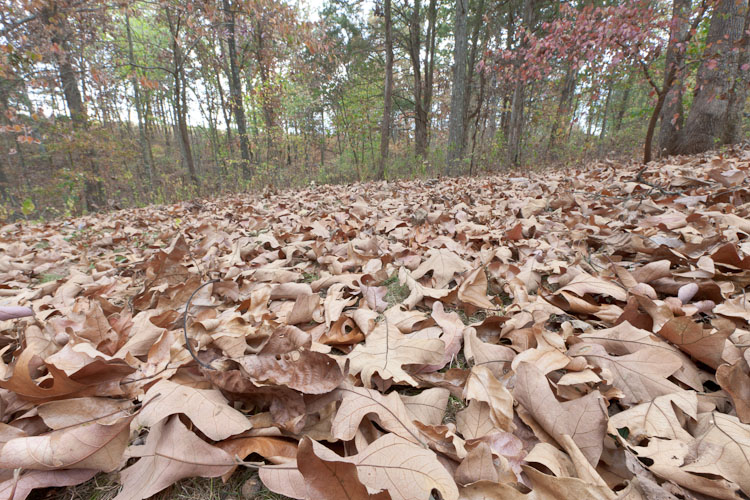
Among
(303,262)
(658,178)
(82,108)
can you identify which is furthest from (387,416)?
(82,108)

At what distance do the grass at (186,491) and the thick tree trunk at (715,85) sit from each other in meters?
5.91

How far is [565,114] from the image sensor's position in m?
10.5

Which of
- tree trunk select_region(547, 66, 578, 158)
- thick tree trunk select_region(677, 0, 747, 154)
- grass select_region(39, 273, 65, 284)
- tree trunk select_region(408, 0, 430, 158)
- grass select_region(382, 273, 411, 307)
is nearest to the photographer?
grass select_region(382, 273, 411, 307)

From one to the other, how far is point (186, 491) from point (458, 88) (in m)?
7.00

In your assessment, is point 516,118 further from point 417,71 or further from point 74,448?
point 74,448

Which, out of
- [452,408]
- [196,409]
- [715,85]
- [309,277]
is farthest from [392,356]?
[715,85]

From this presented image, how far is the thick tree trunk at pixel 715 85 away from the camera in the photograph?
4250mm

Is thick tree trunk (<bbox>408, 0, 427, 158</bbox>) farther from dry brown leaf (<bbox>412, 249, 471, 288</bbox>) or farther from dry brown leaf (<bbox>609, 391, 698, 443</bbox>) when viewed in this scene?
dry brown leaf (<bbox>609, 391, 698, 443</bbox>)

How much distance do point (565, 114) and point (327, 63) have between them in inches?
312

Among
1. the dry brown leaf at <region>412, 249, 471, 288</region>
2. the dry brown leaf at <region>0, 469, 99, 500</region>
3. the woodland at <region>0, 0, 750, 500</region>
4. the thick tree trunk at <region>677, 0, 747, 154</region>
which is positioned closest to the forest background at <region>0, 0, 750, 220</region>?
the thick tree trunk at <region>677, 0, 747, 154</region>

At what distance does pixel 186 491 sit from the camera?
1.91ft

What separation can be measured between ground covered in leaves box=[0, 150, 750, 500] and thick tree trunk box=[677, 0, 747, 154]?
4452mm

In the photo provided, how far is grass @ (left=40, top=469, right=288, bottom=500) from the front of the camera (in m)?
0.57

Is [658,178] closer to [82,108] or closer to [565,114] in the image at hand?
[565,114]
